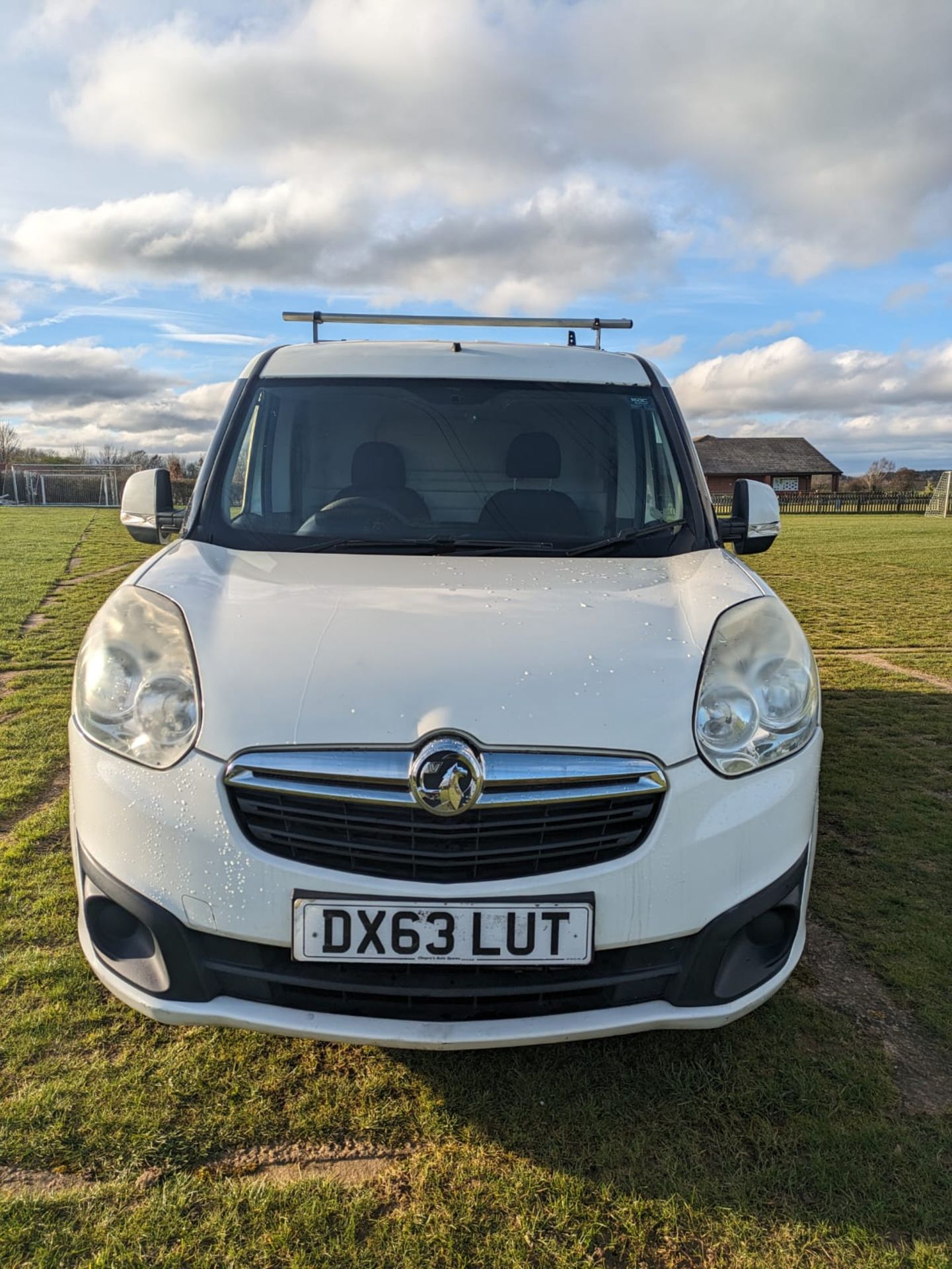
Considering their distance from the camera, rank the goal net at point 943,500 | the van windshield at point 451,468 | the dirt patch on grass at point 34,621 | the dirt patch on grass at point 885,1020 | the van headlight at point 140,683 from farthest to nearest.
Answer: the goal net at point 943,500, the dirt patch on grass at point 34,621, the van windshield at point 451,468, the dirt patch on grass at point 885,1020, the van headlight at point 140,683

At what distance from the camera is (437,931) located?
6.45ft

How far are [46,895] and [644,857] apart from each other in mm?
2411

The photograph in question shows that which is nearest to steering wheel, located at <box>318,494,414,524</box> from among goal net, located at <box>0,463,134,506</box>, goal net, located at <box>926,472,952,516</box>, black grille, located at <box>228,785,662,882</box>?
black grille, located at <box>228,785,662,882</box>

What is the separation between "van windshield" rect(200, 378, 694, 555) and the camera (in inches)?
120

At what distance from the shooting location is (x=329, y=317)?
4.52m

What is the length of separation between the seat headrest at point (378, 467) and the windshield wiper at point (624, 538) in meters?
0.75

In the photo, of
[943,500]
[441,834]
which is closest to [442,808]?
[441,834]

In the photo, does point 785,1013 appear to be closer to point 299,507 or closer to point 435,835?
point 435,835

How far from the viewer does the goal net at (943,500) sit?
4672 cm

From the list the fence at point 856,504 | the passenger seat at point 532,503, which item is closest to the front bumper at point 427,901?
the passenger seat at point 532,503

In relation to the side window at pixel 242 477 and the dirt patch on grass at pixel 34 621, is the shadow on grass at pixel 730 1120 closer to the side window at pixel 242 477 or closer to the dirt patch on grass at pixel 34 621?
the side window at pixel 242 477

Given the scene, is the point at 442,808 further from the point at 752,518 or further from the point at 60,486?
the point at 60,486

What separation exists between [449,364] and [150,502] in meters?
1.24

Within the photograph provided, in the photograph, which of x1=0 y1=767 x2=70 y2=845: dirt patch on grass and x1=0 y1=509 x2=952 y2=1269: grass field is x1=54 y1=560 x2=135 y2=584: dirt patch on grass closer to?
x1=0 y1=767 x2=70 y2=845: dirt patch on grass
